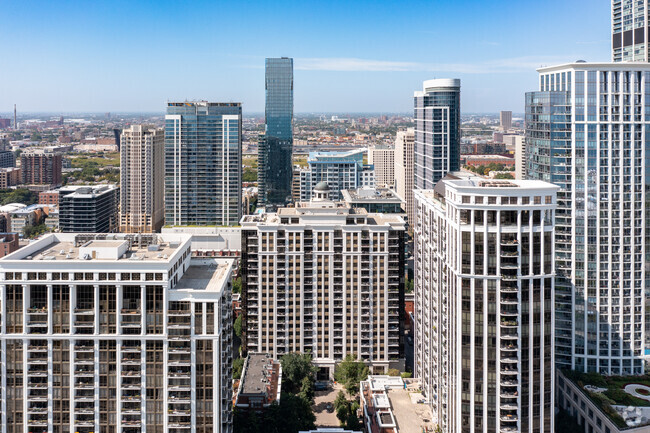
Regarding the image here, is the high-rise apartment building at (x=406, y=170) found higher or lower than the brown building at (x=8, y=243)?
higher

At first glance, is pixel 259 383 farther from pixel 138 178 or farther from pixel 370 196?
pixel 138 178

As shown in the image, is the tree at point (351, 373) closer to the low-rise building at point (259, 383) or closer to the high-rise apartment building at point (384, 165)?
the low-rise building at point (259, 383)

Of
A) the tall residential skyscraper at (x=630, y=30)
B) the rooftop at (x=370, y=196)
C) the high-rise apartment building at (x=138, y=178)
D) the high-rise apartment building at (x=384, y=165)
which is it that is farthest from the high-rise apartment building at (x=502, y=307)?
the high-rise apartment building at (x=384, y=165)

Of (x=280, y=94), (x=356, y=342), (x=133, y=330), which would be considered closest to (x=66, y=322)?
(x=133, y=330)

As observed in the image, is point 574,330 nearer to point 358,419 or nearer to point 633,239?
point 633,239

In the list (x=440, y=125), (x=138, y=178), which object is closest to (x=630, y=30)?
(x=440, y=125)

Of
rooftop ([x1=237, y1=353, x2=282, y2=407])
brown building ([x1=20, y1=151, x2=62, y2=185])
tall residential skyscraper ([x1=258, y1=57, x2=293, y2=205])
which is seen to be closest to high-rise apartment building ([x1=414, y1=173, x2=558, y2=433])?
rooftop ([x1=237, y1=353, x2=282, y2=407])

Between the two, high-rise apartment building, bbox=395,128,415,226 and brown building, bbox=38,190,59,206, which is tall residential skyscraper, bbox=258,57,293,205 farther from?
brown building, bbox=38,190,59,206
